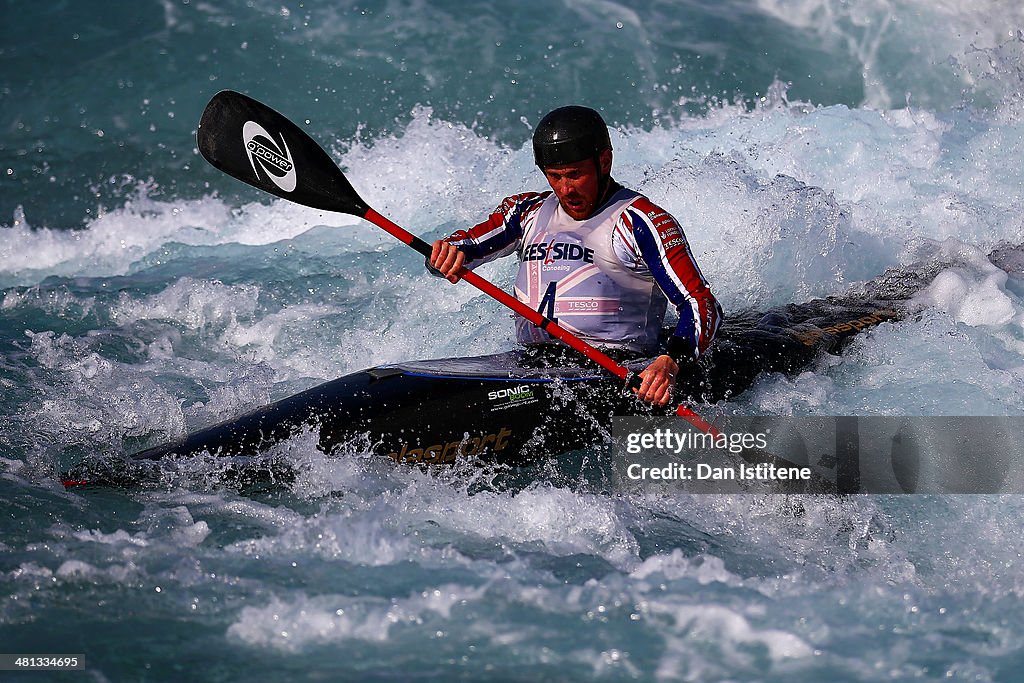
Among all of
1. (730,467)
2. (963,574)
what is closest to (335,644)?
(730,467)

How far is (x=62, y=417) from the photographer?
13.8 ft

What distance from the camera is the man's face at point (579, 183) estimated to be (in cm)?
379

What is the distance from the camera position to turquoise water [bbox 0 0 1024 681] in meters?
2.90

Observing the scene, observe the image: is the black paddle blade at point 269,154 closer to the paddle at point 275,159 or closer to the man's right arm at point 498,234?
the paddle at point 275,159

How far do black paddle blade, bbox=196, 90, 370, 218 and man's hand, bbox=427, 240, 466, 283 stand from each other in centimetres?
39

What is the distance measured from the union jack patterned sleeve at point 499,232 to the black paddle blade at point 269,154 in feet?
1.51

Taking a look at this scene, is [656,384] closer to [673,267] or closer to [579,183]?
[673,267]

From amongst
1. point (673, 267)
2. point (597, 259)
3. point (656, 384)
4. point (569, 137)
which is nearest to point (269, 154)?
point (569, 137)

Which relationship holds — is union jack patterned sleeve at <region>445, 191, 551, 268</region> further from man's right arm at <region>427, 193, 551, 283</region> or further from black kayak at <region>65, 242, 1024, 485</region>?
black kayak at <region>65, 242, 1024, 485</region>

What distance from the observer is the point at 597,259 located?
12.8 feet

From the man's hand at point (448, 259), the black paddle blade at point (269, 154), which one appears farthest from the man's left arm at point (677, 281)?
the black paddle blade at point (269, 154)

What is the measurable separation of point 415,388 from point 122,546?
3.72 ft

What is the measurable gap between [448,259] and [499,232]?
483 millimetres

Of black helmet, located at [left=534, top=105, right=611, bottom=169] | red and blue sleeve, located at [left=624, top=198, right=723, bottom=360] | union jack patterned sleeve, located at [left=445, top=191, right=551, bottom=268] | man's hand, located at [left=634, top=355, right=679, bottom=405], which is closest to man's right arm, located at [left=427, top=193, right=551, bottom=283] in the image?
union jack patterned sleeve, located at [left=445, top=191, right=551, bottom=268]
